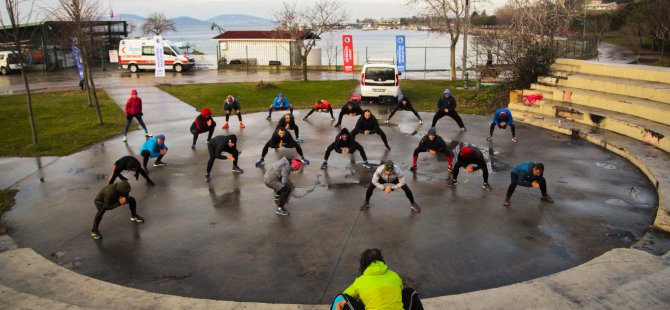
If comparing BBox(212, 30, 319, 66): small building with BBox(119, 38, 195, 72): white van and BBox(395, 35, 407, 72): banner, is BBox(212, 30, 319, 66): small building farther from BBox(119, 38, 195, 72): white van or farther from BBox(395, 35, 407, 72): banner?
BBox(395, 35, 407, 72): banner

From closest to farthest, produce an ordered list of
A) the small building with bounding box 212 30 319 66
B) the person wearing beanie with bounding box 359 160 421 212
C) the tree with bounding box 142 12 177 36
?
the person wearing beanie with bounding box 359 160 421 212 < the small building with bounding box 212 30 319 66 < the tree with bounding box 142 12 177 36

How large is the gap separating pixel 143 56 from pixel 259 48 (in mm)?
9437

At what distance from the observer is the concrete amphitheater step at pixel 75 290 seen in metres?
6.54

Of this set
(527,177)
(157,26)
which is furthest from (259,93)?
(157,26)

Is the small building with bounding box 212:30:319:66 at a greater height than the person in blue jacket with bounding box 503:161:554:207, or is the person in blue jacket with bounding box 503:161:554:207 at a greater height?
the small building with bounding box 212:30:319:66

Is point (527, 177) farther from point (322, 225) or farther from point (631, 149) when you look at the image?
point (631, 149)

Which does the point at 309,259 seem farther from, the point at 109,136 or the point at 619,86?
the point at 619,86

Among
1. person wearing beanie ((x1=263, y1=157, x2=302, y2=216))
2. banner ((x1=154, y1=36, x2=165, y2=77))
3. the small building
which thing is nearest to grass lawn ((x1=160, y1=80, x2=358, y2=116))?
banner ((x1=154, y1=36, x2=165, y2=77))

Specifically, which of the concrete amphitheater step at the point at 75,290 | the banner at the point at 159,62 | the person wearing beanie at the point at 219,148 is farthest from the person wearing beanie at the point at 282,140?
the banner at the point at 159,62

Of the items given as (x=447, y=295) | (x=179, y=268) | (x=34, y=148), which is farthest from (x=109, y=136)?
(x=447, y=295)

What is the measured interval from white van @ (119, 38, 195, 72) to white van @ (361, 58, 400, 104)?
21.5 metres

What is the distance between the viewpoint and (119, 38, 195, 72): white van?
3903 cm

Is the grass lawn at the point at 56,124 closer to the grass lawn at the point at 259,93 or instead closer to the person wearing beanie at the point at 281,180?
the grass lawn at the point at 259,93

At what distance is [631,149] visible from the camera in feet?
44.1
